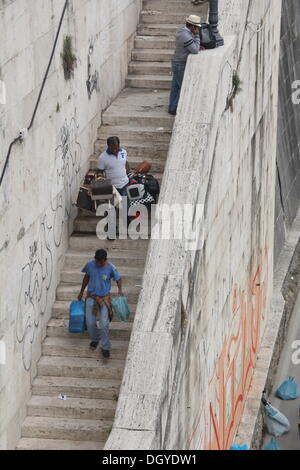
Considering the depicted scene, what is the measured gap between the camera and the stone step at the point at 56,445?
12.5 m

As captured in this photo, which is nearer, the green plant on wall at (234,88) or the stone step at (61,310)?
the stone step at (61,310)

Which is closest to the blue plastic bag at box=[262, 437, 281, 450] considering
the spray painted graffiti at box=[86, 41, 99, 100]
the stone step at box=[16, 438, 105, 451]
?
the stone step at box=[16, 438, 105, 451]

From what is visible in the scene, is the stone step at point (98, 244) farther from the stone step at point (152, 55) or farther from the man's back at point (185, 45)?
the stone step at point (152, 55)

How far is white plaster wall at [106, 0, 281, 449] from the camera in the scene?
12070 mm

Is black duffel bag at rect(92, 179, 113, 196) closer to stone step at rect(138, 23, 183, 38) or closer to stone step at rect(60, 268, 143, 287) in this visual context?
stone step at rect(60, 268, 143, 287)

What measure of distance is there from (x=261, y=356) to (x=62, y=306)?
6468 mm

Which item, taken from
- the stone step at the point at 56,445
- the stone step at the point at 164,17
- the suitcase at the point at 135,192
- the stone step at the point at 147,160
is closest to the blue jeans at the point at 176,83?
the stone step at the point at 147,160

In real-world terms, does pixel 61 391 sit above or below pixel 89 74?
below

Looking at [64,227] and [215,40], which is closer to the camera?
[64,227]

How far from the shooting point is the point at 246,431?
17.5m

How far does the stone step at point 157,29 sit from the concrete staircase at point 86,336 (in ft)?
1.73

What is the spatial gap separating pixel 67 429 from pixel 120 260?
239 centimetres
